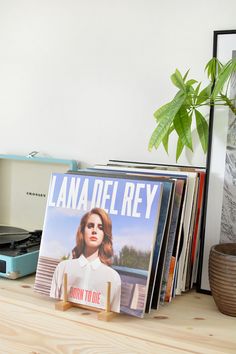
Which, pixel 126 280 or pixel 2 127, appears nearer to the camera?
pixel 126 280

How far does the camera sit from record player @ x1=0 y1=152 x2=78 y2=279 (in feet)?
5.28

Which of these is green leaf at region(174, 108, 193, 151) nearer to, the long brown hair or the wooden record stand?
the long brown hair

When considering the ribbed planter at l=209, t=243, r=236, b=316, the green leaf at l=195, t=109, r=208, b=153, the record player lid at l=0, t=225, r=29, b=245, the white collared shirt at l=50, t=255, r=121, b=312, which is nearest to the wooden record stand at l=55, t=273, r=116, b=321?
the white collared shirt at l=50, t=255, r=121, b=312

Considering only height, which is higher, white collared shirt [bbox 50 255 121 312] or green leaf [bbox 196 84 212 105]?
green leaf [bbox 196 84 212 105]

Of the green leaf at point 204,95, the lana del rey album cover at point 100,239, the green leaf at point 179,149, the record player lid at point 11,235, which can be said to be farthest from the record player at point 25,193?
the green leaf at point 204,95

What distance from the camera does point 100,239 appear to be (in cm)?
120

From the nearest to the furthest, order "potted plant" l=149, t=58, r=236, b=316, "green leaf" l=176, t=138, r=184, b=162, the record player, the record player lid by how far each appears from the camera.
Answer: "potted plant" l=149, t=58, r=236, b=316 < "green leaf" l=176, t=138, r=184, b=162 < the record player lid < the record player

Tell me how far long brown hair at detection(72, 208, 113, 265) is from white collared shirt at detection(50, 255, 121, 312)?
1 centimetres

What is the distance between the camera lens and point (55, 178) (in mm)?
1305

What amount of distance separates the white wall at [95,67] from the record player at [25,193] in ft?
0.16

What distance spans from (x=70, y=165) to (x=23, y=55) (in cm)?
47

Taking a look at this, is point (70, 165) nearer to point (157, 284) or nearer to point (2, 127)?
point (2, 127)

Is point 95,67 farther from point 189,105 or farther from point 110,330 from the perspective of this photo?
point 110,330

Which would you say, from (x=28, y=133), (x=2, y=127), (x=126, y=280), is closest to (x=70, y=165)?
(x=28, y=133)
